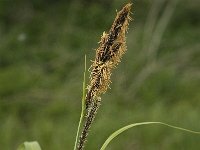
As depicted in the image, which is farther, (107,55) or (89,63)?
(89,63)

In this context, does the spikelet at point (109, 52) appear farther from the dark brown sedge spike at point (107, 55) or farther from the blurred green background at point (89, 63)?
the blurred green background at point (89, 63)

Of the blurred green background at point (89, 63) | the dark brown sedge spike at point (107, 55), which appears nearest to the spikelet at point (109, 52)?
the dark brown sedge spike at point (107, 55)

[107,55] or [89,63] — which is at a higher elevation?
[89,63]

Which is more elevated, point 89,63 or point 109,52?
point 89,63

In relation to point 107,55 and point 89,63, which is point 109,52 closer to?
point 107,55

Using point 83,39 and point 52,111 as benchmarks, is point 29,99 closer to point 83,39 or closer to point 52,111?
point 52,111

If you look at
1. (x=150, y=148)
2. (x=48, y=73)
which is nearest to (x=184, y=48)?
(x=48, y=73)

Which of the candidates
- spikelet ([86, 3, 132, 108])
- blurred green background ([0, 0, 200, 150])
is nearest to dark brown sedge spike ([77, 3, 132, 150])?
spikelet ([86, 3, 132, 108])

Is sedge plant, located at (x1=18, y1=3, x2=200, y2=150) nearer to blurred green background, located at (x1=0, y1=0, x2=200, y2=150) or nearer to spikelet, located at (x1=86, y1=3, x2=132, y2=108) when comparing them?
spikelet, located at (x1=86, y1=3, x2=132, y2=108)

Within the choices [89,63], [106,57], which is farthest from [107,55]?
[89,63]
